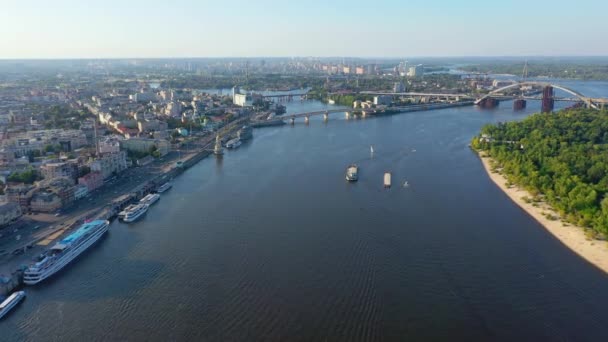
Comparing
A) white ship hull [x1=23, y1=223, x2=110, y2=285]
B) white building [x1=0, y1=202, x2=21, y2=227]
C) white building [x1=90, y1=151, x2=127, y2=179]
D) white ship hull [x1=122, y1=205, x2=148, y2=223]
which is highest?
white building [x1=90, y1=151, x2=127, y2=179]

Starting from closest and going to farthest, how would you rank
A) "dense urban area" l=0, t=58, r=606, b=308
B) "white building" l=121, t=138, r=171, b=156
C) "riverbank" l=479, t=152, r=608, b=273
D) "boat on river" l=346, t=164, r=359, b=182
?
"riverbank" l=479, t=152, r=608, b=273, "dense urban area" l=0, t=58, r=606, b=308, "boat on river" l=346, t=164, r=359, b=182, "white building" l=121, t=138, r=171, b=156

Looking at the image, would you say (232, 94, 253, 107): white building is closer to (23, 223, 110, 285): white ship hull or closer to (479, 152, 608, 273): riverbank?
(479, 152, 608, 273): riverbank

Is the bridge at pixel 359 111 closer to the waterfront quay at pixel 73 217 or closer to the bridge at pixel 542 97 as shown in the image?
the bridge at pixel 542 97

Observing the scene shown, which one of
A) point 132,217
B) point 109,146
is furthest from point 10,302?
point 109,146

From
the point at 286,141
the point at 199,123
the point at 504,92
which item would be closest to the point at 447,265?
the point at 286,141

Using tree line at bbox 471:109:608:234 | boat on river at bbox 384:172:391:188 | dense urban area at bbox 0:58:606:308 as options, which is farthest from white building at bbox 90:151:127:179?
tree line at bbox 471:109:608:234

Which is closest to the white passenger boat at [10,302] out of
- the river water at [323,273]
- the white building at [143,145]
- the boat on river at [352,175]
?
the river water at [323,273]
